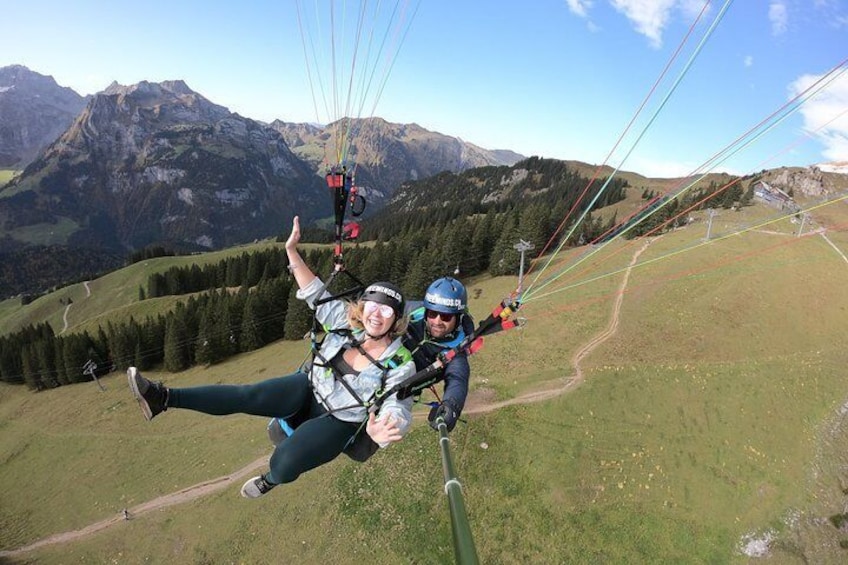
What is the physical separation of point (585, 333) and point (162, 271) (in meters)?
115

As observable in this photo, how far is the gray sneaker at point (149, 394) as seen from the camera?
6141mm

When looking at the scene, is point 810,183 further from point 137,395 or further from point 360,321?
point 137,395

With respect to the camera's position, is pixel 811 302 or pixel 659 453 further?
pixel 811 302

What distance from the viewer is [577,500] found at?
25953 mm

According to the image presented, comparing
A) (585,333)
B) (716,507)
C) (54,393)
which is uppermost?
(585,333)

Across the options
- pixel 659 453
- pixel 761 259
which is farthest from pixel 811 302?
pixel 659 453

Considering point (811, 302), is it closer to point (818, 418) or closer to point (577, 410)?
point (818, 418)

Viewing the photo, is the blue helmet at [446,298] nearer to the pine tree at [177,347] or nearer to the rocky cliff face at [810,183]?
the pine tree at [177,347]

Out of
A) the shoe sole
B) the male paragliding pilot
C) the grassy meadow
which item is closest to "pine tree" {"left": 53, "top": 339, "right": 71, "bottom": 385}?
the grassy meadow

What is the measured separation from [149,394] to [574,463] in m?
27.3

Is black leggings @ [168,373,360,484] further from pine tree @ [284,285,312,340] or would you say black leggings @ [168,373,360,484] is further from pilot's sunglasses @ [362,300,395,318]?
pine tree @ [284,285,312,340]

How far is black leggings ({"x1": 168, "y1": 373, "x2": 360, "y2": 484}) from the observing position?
6.27 meters

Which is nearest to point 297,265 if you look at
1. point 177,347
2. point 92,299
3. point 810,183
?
point 177,347

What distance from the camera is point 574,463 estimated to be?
2786 centimetres
